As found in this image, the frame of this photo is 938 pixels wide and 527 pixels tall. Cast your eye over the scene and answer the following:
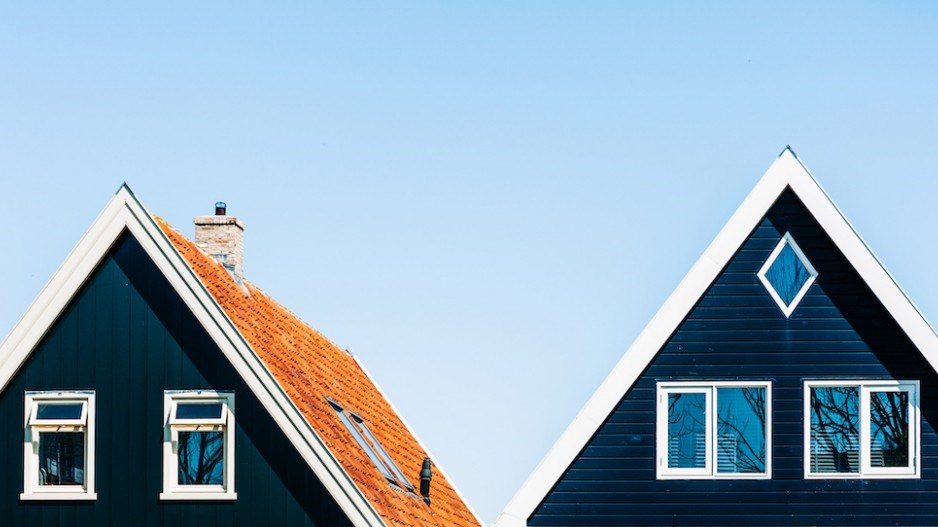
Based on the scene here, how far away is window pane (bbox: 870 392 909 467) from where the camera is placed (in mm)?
25547

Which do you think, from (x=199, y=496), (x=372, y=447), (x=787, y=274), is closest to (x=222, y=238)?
(x=372, y=447)

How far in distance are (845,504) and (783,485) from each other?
94cm

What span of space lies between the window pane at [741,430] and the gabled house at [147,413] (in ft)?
16.4

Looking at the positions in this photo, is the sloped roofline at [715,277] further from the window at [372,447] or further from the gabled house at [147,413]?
the window at [372,447]

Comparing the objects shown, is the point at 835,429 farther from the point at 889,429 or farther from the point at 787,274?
the point at 787,274

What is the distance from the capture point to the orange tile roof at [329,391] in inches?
1035

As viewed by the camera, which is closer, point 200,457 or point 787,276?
point 200,457

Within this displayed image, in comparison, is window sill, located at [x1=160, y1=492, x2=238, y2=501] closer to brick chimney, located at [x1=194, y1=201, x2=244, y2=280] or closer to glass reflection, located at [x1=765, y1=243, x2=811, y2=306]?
brick chimney, located at [x1=194, y1=201, x2=244, y2=280]

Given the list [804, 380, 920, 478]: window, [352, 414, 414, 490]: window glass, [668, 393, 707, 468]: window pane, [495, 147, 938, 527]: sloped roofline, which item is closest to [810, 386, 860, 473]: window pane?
[804, 380, 920, 478]: window

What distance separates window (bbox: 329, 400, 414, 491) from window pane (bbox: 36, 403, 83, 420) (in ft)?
15.1

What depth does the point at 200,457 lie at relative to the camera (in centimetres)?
2541

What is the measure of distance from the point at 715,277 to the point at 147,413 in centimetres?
860

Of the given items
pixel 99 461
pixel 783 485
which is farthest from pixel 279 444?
pixel 783 485

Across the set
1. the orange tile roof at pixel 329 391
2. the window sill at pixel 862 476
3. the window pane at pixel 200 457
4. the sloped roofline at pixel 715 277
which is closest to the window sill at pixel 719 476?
the window sill at pixel 862 476
